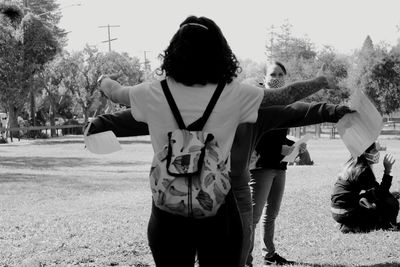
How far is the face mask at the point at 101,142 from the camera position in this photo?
3.40 metres

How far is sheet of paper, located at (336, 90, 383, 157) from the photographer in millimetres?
3271

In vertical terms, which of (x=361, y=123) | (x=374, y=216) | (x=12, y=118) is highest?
(x=361, y=123)

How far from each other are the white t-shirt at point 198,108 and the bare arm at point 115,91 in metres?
0.18

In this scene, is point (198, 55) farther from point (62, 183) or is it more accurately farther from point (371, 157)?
point (62, 183)

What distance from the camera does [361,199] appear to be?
291 inches

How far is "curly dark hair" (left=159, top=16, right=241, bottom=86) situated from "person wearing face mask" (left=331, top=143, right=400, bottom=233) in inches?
187

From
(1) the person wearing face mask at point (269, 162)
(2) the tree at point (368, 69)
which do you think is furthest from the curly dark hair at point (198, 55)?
(2) the tree at point (368, 69)

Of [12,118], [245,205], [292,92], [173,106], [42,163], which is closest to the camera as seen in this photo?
[173,106]

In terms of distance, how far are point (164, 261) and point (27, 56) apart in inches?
1632

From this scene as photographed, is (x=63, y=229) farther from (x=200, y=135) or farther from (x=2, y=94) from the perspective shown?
(x=2, y=94)

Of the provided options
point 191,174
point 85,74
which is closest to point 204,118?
point 191,174

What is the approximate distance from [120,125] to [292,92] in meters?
0.87

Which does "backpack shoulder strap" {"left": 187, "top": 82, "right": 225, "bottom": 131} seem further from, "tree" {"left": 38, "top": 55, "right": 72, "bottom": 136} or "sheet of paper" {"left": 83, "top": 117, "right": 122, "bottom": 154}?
"tree" {"left": 38, "top": 55, "right": 72, "bottom": 136}

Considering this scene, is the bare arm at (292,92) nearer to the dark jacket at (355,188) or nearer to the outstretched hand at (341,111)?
the outstretched hand at (341,111)
